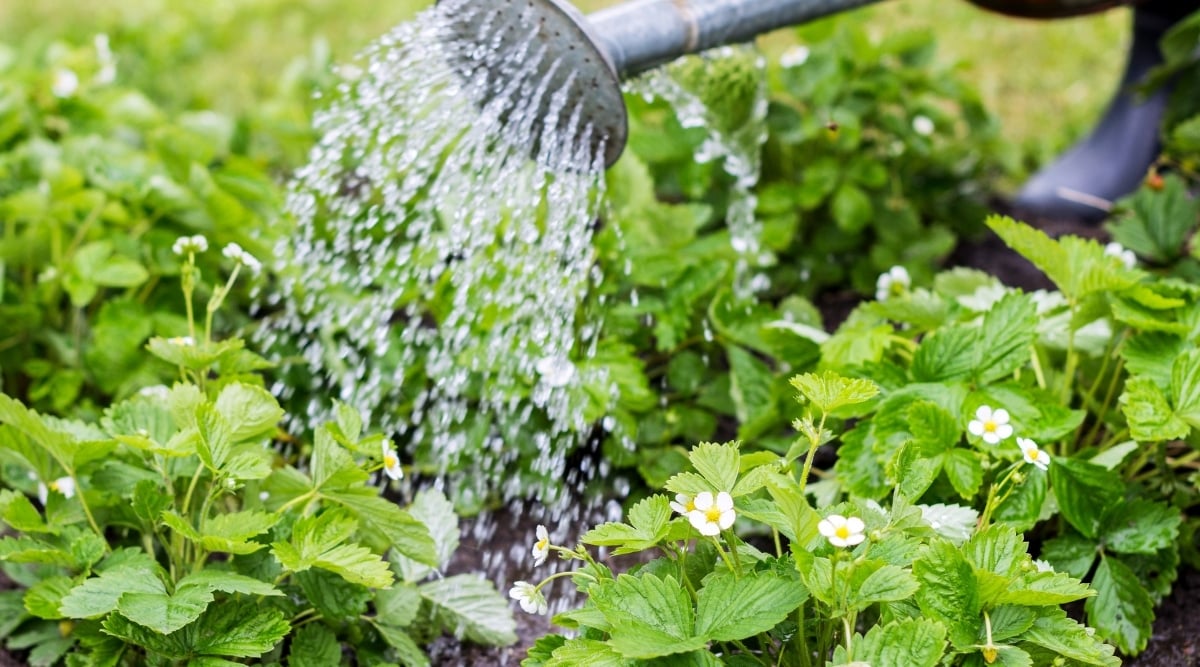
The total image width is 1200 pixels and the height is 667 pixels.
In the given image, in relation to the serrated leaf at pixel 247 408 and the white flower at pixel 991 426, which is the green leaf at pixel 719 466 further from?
the serrated leaf at pixel 247 408

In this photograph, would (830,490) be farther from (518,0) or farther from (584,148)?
(518,0)

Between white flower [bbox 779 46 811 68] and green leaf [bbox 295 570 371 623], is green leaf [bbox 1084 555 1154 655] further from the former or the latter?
white flower [bbox 779 46 811 68]

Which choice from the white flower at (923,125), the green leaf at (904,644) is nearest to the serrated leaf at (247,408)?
the green leaf at (904,644)

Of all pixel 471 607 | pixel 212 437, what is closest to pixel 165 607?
pixel 212 437

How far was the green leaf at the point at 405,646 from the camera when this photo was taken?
1.59 m

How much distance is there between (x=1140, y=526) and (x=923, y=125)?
1.39 meters

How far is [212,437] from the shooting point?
149cm

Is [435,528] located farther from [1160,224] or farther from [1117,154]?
[1117,154]

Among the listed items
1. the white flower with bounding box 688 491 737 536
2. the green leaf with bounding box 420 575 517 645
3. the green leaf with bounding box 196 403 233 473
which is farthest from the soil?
the white flower with bounding box 688 491 737 536

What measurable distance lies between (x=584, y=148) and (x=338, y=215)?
1.98ft

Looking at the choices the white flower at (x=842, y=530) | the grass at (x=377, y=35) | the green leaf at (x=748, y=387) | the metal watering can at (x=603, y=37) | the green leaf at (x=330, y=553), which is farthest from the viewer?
the grass at (x=377, y=35)

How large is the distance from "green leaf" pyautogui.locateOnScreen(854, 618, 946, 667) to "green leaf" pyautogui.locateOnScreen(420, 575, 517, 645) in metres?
0.60

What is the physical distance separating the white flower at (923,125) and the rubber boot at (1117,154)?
367 millimetres

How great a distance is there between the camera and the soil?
168 cm
